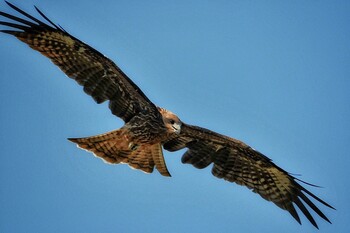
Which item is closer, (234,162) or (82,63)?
(82,63)

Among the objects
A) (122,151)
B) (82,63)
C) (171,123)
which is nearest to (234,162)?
(171,123)

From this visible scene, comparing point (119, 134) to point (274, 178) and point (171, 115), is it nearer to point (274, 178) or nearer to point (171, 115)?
point (171, 115)

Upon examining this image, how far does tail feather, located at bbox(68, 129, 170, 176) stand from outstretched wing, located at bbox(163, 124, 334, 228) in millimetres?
372

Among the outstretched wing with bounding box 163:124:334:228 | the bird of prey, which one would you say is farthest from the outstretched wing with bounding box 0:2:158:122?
the outstretched wing with bounding box 163:124:334:228

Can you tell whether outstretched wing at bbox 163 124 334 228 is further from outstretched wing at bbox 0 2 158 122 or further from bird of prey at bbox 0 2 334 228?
outstretched wing at bbox 0 2 158 122

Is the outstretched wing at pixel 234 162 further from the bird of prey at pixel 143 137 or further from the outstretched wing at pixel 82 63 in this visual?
the outstretched wing at pixel 82 63

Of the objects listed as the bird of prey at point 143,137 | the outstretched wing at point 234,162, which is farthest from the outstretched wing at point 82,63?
the outstretched wing at point 234,162

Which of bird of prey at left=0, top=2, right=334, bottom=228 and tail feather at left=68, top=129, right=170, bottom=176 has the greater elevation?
bird of prey at left=0, top=2, right=334, bottom=228

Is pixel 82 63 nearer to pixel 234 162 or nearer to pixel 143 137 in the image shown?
pixel 143 137

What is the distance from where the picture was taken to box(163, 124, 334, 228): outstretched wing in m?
11.4

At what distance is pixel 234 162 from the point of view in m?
11.6

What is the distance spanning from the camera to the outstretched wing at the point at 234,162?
1136 centimetres

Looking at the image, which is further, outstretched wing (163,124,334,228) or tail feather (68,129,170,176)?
outstretched wing (163,124,334,228)

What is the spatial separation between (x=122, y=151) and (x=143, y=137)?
0.46m
